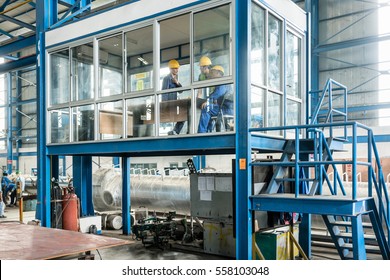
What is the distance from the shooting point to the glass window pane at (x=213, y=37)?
8.12 meters

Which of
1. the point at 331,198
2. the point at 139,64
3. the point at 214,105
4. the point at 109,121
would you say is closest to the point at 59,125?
the point at 109,121

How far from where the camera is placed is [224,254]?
336 inches

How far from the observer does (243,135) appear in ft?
20.7

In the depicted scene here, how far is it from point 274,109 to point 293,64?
4.37ft

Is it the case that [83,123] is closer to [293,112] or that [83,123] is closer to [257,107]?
[257,107]

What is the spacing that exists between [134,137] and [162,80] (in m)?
1.28

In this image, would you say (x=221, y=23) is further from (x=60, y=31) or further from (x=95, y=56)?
(x=60, y=31)

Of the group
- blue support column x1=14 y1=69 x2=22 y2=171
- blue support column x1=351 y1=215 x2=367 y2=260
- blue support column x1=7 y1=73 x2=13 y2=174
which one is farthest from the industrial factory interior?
blue support column x1=14 y1=69 x2=22 y2=171

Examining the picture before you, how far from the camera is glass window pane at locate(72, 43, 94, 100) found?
884cm

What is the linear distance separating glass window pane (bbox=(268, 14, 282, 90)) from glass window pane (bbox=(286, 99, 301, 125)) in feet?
2.29

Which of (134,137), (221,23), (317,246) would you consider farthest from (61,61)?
(317,246)

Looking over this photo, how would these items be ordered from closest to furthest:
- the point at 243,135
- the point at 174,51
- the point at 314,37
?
the point at 243,135 < the point at 174,51 < the point at 314,37

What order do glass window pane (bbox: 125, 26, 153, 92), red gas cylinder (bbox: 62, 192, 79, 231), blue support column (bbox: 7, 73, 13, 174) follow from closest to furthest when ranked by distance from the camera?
red gas cylinder (bbox: 62, 192, 79, 231), glass window pane (bbox: 125, 26, 153, 92), blue support column (bbox: 7, 73, 13, 174)

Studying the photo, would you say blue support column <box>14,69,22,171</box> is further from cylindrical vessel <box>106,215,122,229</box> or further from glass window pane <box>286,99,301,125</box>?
glass window pane <box>286,99,301,125</box>
